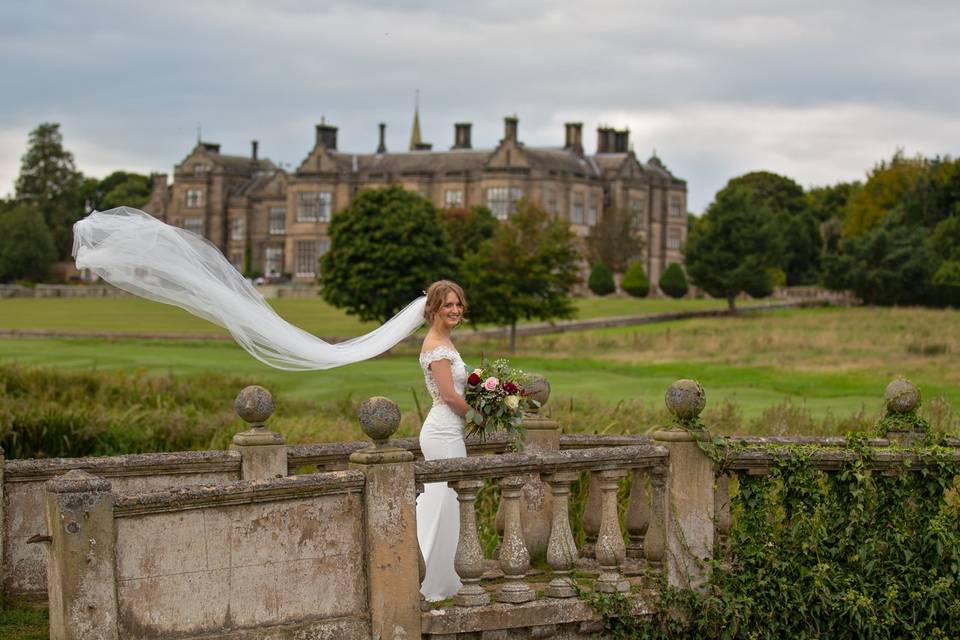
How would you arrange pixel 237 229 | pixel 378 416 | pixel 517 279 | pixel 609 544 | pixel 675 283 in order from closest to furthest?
pixel 378 416, pixel 609 544, pixel 517 279, pixel 675 283, pixel 237 229

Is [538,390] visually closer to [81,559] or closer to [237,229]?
[81,559]

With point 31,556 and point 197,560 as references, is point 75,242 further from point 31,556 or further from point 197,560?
point 197,560

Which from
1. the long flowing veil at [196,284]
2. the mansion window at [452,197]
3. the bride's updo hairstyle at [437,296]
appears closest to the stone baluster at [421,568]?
the bride's updo hairstyle at [437,296]

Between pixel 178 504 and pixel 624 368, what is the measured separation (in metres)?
30.1

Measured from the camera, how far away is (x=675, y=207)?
372ft

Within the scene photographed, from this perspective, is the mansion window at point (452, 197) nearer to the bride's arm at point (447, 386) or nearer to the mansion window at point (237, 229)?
the mansion window at point (237, 229)

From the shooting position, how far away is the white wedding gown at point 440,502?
29.3ft

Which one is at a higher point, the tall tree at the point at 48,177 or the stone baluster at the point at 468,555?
the tall tree at the point at 48,177

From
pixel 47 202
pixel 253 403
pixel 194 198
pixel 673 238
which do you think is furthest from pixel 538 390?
pixel 47 202

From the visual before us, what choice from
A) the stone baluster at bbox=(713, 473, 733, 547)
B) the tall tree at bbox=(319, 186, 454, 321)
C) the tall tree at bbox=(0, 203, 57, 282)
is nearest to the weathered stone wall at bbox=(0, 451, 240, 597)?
the stone baluster at bbox=(713, 473, 733, 547)

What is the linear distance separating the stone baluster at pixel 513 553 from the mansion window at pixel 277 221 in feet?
347

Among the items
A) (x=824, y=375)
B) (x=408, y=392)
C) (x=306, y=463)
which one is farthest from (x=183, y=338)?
(x=306, y=463)

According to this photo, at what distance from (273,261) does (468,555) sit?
106892 millimetres

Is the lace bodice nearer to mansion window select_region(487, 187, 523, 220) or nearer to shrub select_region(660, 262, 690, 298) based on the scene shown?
shrub select_region(660, 262, 690, 298)
